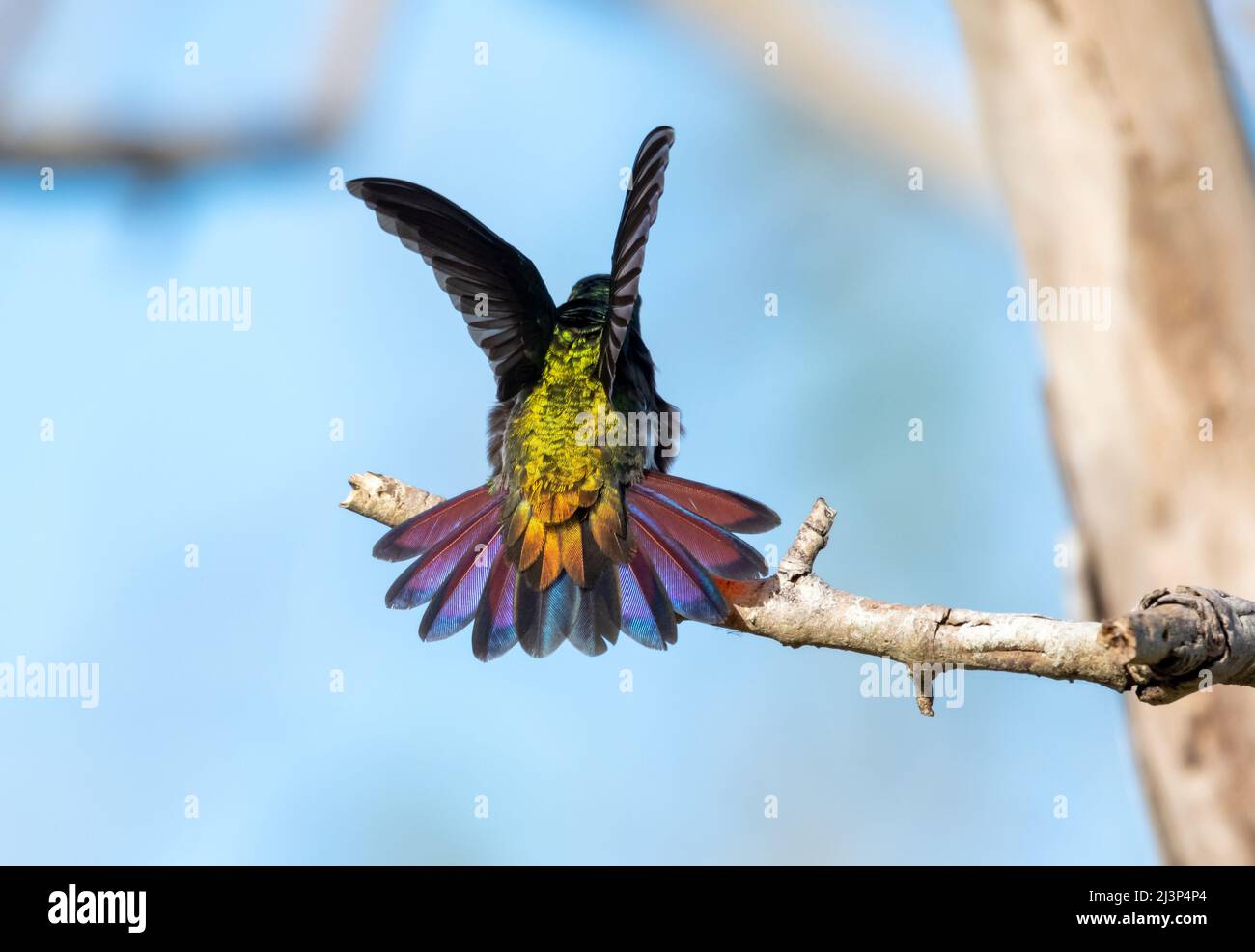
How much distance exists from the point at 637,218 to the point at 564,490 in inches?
41.7

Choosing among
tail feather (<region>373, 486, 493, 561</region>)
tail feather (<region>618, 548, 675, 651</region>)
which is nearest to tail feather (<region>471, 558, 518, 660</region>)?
tail feather (<region>373, 486, 493, 561</region>)

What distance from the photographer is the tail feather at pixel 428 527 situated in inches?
163

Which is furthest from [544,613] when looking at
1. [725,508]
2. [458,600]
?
[725,508]

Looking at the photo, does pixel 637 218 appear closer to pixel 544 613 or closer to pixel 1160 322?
pixel 544 613

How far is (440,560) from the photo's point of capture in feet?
13.7

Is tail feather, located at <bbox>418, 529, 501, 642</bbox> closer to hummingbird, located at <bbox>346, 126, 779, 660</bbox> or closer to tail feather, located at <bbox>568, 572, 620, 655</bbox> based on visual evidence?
hummingbird, located at <bbox>346, 126, 779, 660</bbox>

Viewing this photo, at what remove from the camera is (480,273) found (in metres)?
4.74

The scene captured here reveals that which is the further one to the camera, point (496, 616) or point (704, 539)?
point (496, 616)

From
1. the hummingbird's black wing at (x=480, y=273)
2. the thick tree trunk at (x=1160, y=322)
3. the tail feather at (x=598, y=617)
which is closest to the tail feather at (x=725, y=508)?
the tail feather at (x=598, y=617)

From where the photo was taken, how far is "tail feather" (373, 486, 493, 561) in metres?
4.14

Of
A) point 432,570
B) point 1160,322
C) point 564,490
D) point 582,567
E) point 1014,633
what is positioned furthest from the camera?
point 1160,322

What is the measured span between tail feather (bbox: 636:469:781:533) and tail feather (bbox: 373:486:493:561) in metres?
0.75
